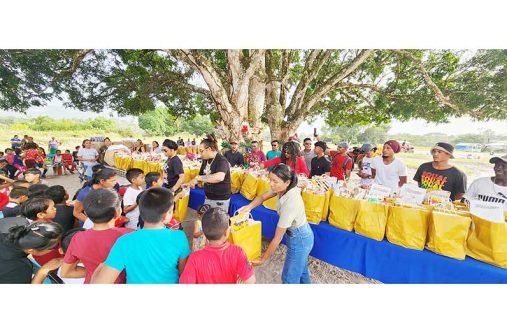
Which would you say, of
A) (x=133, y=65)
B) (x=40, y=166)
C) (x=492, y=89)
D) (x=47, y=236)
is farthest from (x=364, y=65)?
(x=40, y=166)

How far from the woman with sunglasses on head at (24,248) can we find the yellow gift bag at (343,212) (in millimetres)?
2487

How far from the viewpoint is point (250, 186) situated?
368cm

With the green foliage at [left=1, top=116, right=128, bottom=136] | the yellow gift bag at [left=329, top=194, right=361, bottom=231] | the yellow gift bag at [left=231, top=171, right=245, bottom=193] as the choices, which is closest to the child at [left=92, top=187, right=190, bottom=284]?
the yellow gift bag at [left=329, top=194, right=361, bottom=231]

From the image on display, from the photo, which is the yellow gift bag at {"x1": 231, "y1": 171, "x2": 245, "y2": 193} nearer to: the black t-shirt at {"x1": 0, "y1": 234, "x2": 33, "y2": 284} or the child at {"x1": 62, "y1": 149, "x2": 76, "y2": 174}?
the black t-shirt at {"x1": 0, "y1": 234, "x2": 33, "y2": 284}

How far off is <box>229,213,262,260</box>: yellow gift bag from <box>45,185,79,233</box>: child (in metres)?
1.71

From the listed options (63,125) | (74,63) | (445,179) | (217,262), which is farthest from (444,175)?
(63,125)

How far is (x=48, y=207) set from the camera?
1988 mm

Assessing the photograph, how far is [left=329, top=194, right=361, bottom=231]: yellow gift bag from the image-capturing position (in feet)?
7.82

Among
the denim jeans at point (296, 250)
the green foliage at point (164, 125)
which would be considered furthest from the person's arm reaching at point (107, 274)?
the green foliage at point (164, 125)

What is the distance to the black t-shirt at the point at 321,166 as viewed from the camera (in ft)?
14.8

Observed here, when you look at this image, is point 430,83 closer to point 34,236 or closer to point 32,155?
point 34,236

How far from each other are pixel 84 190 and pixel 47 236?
1.25 meters

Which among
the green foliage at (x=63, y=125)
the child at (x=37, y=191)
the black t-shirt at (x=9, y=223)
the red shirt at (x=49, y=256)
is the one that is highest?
the green foliage at (x=63, y=125)

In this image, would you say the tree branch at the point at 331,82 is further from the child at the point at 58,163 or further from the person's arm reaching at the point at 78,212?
the child at the point at 58,163
